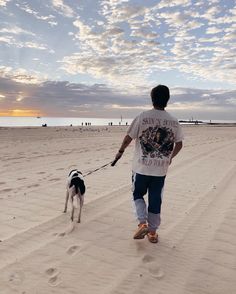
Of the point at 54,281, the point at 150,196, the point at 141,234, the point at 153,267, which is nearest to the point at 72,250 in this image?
the point at 54,281

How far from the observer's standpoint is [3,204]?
21.0 ft

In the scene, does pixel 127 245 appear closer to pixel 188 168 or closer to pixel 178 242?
pixel 178 242

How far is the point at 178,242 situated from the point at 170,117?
1.89m

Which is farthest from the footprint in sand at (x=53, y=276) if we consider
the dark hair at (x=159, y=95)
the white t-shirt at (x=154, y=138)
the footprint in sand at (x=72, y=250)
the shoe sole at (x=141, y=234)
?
the dark hair at (x=159, y=95)

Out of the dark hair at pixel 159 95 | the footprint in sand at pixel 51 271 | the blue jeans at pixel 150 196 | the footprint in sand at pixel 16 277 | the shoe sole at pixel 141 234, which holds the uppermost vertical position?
the dark hair at pixel 159 95

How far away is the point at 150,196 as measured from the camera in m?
4.52

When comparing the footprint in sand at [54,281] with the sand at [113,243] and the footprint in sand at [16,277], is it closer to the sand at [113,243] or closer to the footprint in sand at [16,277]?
the sand at [113,243]

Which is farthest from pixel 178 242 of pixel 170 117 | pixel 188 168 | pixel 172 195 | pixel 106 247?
pixel 188 168

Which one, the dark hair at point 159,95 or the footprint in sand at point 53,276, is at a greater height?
the dark hair at point 159,95

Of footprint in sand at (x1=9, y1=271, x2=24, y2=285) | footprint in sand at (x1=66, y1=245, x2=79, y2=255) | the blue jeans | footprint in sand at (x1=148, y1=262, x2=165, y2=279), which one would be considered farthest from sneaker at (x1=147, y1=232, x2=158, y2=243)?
footprint in sand at (x1=9, y1=271, x2=24, y2=285)

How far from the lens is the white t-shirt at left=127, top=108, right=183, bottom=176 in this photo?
4258 mm

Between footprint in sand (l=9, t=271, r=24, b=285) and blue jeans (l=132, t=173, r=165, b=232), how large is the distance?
5.89 feet

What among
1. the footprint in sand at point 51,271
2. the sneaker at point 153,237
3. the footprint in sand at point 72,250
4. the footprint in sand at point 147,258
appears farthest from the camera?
the sneaker at point 153,237

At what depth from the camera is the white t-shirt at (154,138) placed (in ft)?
14.0
